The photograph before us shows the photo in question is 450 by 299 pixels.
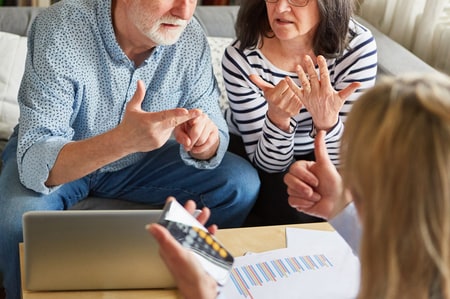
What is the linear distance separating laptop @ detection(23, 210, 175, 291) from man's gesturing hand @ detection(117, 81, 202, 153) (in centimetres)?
25

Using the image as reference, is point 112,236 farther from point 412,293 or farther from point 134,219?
point 412,293

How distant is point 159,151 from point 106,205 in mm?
198

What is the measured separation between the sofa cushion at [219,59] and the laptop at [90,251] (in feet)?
3.17

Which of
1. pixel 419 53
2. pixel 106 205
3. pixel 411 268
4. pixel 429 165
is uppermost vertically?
pixel 429 165

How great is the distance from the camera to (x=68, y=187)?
1858 millimetres

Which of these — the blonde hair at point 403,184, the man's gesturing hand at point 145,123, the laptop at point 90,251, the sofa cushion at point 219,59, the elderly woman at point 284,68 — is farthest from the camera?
the sofa cushion at point 219,59

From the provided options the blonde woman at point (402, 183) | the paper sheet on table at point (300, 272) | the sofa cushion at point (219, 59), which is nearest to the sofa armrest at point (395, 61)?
the sofa cushion at point (219, 59)

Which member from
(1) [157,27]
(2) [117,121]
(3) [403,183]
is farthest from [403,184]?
(2) [117,121]

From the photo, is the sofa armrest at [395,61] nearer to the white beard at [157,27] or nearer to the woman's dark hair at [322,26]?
the woman's dark hair at [322,26]

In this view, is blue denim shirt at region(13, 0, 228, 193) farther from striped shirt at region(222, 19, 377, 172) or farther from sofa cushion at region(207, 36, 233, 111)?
sofa cushion at region(207, 36, 233, 111)

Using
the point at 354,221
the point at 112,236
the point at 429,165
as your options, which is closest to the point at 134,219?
the point at 112,236

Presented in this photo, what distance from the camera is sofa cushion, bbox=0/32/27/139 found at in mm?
2148

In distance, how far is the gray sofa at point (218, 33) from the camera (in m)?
1.95

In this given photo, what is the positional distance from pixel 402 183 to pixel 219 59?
152cm
